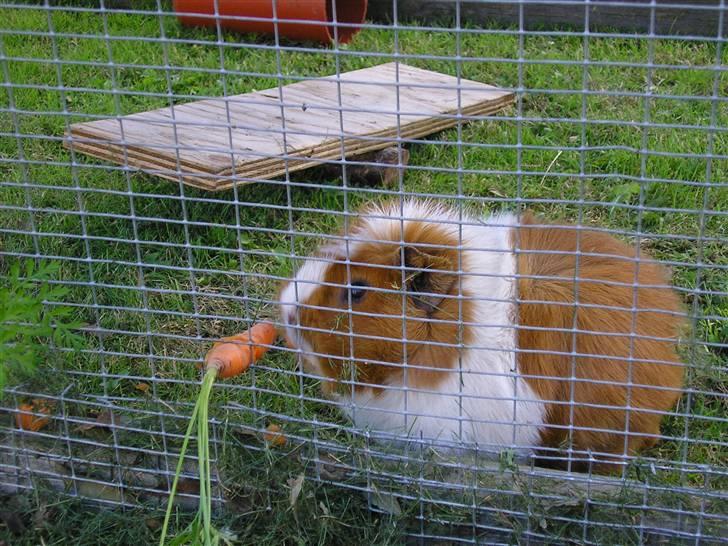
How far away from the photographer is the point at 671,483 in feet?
6.69

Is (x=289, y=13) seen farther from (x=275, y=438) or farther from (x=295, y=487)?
(x=295, y=487)

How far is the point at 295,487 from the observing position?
2.10m

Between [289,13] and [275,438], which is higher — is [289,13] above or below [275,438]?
above

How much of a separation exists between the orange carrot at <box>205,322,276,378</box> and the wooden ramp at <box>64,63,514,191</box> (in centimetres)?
65

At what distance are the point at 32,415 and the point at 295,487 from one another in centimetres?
74

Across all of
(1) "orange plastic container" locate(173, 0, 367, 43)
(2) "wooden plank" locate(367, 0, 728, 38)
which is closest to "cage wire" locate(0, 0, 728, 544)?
(1) "orange plastic container" locate(173, 0, 367, 43)

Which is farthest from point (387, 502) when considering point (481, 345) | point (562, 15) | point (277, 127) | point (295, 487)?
point (562, 15)

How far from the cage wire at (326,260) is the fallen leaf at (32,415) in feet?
0.05

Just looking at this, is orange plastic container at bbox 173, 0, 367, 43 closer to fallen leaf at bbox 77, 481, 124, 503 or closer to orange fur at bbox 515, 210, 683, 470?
orange fur at bbox 515, 210, 683, 470

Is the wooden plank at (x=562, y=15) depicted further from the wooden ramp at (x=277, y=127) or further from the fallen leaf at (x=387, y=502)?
the fallen leaf at (x=387, y=502)

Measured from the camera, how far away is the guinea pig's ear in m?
2.16

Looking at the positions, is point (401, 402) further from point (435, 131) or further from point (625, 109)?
point (625, 109)

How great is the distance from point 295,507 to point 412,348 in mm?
468

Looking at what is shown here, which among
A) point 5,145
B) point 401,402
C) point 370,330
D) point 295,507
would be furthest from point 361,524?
point 5,145
